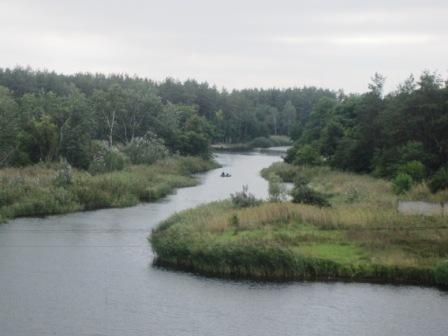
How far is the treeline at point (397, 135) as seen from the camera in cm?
6656

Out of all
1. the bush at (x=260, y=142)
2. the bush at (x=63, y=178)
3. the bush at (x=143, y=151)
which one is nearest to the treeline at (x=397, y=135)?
the bush at (x=143, y=151)

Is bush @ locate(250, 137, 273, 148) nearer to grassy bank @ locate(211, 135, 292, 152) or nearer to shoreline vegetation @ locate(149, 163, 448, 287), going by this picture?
grassy bank @ locate(211, 135, 292, 152)

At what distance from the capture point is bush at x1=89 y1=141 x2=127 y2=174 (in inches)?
3158

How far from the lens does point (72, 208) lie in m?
60.8

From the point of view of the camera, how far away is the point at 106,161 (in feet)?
269

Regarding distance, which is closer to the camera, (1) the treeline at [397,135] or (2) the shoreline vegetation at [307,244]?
(2) the shoreline vegetation at [307,244]

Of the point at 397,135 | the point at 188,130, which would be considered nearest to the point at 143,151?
the point at 188,130

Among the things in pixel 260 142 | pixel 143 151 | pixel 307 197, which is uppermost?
pixel 260 142

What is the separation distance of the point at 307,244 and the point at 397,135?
36808 millimetres

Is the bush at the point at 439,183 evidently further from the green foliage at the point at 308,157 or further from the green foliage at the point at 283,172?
the green foliage at the point at 308,157

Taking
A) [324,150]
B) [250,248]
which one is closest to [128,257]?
[250,248]

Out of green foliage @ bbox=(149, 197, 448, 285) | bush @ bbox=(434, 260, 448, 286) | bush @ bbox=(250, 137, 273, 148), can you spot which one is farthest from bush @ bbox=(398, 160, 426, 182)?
bush @ bbox=(250, 137, 273, 148)

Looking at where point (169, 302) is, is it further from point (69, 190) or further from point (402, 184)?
point (69, 190)

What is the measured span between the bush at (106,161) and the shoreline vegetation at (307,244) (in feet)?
106
